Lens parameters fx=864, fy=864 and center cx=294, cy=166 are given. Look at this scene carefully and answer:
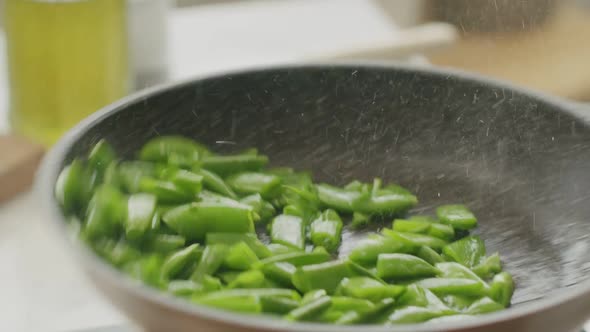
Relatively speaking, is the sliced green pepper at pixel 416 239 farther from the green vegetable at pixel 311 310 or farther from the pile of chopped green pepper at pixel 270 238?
the green vegetable at pixel 311 310

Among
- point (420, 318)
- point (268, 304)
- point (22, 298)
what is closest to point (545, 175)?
point (420, 318)

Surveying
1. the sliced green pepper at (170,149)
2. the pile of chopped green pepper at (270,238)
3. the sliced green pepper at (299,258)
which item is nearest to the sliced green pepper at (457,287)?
the pile of chopped green pepper at (270,238)

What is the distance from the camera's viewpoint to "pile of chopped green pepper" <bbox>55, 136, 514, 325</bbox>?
0.78 metres

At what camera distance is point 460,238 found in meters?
0.98

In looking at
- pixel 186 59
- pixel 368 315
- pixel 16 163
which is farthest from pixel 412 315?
pixel 186 59

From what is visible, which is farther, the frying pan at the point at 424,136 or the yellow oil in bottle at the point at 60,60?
the yellow oil in bottle at the point at 60,60

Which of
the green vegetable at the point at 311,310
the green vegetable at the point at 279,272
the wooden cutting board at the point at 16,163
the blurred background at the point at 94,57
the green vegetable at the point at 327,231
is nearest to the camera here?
the green vegetable at the point at 311,310

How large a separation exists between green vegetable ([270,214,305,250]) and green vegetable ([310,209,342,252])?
2cm

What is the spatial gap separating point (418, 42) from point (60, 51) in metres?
0.57

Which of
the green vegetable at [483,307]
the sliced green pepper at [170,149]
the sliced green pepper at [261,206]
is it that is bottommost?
the green vegetable at [483,307]

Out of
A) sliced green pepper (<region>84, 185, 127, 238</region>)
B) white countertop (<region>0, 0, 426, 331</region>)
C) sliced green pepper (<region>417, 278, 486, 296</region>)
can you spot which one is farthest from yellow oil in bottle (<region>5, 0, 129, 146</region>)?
sliced green pepper (<region>417, 278, 486, 296</region>)

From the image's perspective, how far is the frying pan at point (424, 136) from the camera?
0.93 m

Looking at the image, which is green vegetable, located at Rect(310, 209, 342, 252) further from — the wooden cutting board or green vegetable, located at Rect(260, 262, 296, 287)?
the wooden cutting board

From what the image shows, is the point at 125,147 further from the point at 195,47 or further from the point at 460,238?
the point at 195,47
